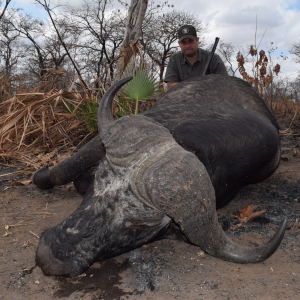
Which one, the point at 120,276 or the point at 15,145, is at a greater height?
the point at 15,145

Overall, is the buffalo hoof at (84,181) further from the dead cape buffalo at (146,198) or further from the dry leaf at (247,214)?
the dry leaf at (247,214)

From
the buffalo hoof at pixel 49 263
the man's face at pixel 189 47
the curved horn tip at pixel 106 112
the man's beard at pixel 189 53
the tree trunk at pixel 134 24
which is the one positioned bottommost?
the buffalo hoof at pixel 49 263

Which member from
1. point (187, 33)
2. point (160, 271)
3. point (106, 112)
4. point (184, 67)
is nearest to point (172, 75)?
point (184, 67)

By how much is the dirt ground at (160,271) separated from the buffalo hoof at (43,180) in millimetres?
463

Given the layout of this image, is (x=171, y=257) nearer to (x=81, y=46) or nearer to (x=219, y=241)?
(x=219, y=241)

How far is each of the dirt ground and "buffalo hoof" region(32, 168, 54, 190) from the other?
1.52 feet

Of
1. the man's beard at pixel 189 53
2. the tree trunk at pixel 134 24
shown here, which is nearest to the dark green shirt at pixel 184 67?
the man's beard at pixel 189 53

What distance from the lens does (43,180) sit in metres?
3.38

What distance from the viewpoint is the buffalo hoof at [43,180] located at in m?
3.35

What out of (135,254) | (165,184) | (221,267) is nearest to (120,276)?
(135,254)

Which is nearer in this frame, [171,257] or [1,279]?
[1,279]

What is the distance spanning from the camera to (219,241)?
175 centimetres

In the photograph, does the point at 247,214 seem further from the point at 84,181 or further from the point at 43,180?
the point at 43,180

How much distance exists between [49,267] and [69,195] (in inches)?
69.0
